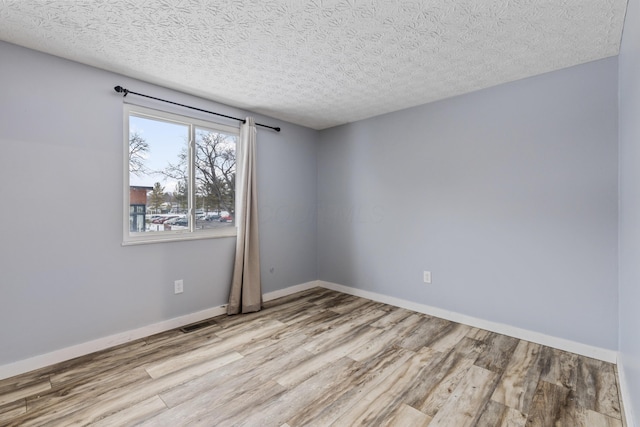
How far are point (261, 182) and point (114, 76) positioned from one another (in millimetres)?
1721

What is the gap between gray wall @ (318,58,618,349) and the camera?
2.31 meters

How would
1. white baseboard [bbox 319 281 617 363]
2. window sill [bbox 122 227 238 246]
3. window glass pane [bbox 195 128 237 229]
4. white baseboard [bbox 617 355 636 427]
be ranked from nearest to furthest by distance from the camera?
white baseboard [bbox 617 355 636 427], white baseboard [bbox 319 281 617 363], window sill [bbox 122 227 238 246], window glass pane [bbox 195 128 237 229]

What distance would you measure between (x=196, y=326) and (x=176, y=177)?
1498mm

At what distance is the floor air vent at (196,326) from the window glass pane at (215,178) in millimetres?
982

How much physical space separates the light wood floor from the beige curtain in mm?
508

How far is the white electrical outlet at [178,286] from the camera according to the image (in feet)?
9.53

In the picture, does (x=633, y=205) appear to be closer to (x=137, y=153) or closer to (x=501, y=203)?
(x=501, y=203)

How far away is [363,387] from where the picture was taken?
196cm

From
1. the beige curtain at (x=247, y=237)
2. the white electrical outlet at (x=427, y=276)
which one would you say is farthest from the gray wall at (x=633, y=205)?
the beige curtain at (x=247, y=237)

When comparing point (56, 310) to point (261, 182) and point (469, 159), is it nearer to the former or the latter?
point (261, 182)

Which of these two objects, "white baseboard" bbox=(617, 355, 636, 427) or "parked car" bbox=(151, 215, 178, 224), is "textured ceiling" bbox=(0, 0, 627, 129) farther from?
"white baseboard" bbox=(617, 355, 636, 427)

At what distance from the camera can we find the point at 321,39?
2.01 meters

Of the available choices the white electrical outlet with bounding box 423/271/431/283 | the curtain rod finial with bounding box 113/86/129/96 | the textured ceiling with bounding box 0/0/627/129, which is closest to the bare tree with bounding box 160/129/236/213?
the textured ceiling with bounding box 0/0/627/129

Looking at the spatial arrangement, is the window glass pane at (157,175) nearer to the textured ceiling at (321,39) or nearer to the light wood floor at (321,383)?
the textured ceiling at (321,39)
